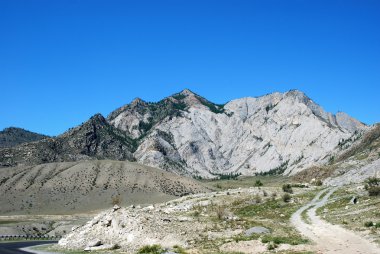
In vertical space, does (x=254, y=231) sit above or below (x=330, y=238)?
above

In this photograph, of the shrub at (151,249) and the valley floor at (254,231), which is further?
the shrub at (151,249)

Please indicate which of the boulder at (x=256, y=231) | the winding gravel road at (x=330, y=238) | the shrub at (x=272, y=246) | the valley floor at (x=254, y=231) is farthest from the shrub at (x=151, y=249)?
the winding gravel road at (x=330, y=238)

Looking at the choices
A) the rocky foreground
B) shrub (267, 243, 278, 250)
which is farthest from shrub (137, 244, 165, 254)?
shrub (267, 243, 278, 250)

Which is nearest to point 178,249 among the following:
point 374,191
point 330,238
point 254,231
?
point 254,231

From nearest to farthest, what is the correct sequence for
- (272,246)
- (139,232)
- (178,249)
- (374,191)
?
1. (272,246)
2. (178,249)
3. (139,232)
4. (374,191)

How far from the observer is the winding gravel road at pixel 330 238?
30253 millimetres

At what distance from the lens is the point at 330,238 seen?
35.9 metres

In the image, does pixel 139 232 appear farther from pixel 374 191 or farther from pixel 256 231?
pixel 374 191

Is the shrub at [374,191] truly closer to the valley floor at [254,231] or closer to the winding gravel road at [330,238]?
the valley floor at [254,231]

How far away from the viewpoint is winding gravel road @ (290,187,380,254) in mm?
30253

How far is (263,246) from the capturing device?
3388 centimetres

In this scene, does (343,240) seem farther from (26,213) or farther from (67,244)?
(26,213)

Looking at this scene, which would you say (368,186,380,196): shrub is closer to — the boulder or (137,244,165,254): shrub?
the boulder

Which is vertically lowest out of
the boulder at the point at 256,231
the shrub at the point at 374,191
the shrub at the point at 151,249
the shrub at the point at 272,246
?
the shrub at the point at 272,246
